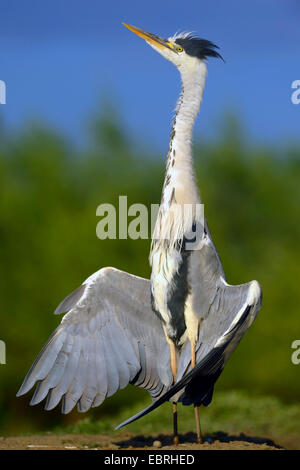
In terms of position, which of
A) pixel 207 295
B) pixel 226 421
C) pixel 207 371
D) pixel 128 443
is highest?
pixel 207 295

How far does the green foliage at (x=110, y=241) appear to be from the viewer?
14000 millimetres

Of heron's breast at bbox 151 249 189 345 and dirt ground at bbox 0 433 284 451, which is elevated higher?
heron's breast at bbox 151 249 189 345

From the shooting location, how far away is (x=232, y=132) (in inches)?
768

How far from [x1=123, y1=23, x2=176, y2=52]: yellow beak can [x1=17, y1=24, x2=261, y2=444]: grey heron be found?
0.80ft

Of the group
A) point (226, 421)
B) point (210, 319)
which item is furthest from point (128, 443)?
point (226, 421)

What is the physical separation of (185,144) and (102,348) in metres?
1.77

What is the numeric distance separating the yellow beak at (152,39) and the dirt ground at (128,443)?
327 cm

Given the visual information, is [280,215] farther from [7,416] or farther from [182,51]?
[182,51]

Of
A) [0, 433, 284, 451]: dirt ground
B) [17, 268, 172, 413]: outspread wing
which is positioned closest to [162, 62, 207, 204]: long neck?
[17, 268, 172, 413]: outspread wing

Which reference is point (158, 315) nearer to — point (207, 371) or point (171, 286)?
point (171, 286)

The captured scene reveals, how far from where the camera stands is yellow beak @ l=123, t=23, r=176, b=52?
6094mm

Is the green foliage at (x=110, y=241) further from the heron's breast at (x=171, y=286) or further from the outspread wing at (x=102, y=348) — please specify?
the heron's breast at (x=171, y=286)

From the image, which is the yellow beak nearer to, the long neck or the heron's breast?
the long neck

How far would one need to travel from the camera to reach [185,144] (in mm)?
5648
